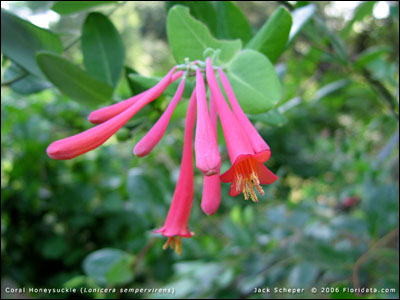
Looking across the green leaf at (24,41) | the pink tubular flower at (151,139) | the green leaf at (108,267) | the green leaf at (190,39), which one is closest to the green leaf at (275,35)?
the green leaf at (190,39)

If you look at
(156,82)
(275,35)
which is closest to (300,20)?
(275,35)

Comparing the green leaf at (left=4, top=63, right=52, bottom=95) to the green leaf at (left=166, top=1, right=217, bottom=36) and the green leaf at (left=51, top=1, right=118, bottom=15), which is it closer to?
the green leaf at (left=51, top=1, right=118, bottom=15)

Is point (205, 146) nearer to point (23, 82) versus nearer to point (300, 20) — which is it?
point (300, 20)

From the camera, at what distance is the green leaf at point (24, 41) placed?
0.45 m

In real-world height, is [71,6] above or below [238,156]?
above

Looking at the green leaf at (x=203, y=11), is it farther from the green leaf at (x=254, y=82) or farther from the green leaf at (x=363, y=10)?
the green leaf at (x=363, y=10)

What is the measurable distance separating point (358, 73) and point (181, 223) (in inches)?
17.1

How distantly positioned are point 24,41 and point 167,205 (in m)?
0.47

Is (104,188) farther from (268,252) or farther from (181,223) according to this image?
(181,223)

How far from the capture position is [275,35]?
0.40 m

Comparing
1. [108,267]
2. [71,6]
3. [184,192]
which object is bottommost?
[108,267]

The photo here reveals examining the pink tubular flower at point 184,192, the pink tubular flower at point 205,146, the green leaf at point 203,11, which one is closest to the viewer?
the pink tubular flower at point 205,146

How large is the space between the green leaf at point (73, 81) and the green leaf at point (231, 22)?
0.60 ft

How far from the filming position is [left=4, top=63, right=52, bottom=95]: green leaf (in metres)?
0.54
